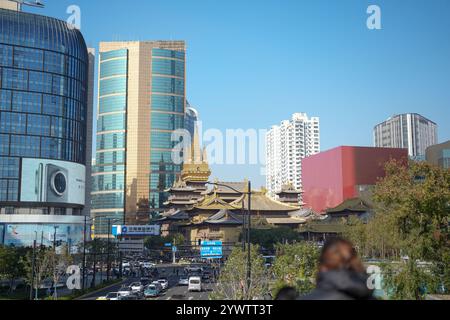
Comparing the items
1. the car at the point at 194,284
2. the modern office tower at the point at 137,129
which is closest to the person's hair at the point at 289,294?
the car at the point at 194,284

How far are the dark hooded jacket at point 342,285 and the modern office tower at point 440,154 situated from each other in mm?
91670

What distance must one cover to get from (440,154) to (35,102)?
7441 centimetres

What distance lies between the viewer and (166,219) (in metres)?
110

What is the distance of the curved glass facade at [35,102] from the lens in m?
95.9

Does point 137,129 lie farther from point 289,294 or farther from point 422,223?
point 289,294

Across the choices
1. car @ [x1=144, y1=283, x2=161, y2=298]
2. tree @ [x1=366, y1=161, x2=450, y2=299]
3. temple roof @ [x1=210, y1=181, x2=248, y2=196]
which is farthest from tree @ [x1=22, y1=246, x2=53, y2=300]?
temple roof @ [x1=210, y1=181, x2=248, y2=196]

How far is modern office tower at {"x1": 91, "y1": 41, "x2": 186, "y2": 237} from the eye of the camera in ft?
536

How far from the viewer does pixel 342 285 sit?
13.5ft

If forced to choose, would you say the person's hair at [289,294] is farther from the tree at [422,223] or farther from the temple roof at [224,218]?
the temple roof at [224,218]

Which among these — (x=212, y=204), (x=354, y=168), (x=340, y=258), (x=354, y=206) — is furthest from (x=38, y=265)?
(x=354, y=168)
